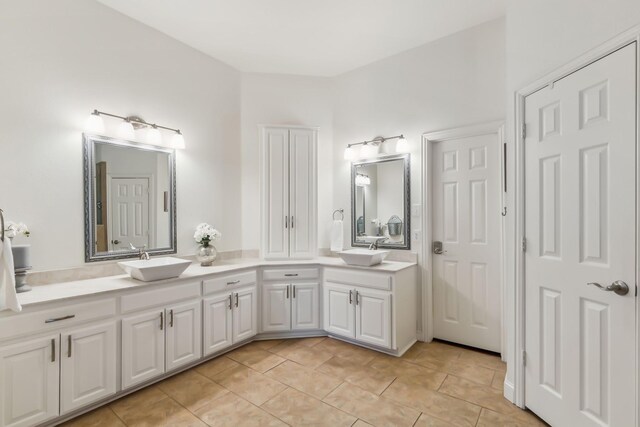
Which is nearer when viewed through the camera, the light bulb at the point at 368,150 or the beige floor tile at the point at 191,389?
the beige floor tile at the point at 191,389

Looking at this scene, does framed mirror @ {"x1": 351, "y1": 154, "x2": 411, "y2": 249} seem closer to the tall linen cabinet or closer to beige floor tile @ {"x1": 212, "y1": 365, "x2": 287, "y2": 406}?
the tall linen cabinet

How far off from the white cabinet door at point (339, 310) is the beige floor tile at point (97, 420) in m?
1.92

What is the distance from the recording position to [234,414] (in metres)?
2.00

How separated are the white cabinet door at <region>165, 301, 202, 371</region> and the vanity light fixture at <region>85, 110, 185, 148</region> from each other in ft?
5.10

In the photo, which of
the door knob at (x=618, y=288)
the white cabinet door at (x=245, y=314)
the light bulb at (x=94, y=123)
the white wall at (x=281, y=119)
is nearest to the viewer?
the door knob at (x=618, y=288)

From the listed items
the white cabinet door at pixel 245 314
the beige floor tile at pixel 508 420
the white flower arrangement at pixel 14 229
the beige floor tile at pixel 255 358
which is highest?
the white flower arrangement at pixel 14 229

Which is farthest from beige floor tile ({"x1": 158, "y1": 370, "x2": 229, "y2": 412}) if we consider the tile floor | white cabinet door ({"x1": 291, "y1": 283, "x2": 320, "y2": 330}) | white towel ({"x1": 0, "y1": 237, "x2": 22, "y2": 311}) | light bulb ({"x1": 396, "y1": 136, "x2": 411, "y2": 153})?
light bulb ({"x1": 396, "y1": 136, "x2": 411, "y2": 153})

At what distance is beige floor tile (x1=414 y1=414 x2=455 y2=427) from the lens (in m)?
1.88

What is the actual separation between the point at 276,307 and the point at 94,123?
236 centimetres

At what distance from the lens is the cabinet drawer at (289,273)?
3203 mm

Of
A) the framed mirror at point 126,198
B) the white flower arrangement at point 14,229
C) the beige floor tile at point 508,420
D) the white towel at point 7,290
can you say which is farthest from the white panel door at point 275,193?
the beige floor tile at point 508,420

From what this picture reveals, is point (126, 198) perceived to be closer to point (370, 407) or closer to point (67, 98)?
point (67, 98)

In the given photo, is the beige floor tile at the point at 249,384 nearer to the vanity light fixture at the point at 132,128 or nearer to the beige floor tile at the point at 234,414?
the beige floor tile at the point at 234,414

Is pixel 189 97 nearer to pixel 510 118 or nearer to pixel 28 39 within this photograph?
pixel 28 39
